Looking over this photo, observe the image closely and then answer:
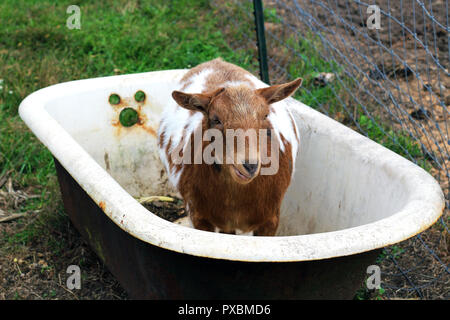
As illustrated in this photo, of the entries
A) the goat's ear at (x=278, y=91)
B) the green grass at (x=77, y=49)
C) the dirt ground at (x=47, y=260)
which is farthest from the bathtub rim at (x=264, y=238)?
the green grass at (x=77, y=49)

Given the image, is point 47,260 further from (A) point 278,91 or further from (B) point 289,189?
(A) point 278,91

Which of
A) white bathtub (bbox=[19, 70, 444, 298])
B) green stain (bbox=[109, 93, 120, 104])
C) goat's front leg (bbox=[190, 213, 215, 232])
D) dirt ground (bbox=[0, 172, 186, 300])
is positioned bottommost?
dirt ground (bbox=[0, 172, 186, 300])

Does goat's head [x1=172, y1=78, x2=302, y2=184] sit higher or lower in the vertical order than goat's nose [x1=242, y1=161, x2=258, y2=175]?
higher

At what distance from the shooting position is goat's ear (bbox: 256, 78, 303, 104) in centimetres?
251

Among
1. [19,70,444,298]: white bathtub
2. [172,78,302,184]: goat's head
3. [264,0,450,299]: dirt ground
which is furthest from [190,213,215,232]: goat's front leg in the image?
[264,0,450,299]: dirt ground

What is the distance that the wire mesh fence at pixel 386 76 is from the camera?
10.4 ft

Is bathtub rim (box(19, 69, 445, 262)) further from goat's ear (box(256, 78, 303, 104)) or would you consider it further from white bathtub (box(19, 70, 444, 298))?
goat's ear (box(256, 78, 303, 104))

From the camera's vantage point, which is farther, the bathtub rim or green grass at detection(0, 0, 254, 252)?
green grass at detection(0, 0, 254, 252)

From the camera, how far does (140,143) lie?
152 inches

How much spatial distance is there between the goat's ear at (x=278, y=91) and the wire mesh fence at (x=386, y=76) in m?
0.91

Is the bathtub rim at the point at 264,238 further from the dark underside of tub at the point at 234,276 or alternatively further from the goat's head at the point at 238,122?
the goat's head at the point at 238,122

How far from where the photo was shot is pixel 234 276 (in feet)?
6.94

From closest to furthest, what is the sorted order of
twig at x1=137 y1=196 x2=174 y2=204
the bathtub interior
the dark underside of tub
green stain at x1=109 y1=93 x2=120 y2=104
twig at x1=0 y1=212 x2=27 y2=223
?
the dark underside of tub
the bathtub interior
twig at x1=0 y1=212 x2=27 y2=223
green stain at x1=109 y1=93 x2=120 y2=104
twig at x1=137 y1=196 x2=174 y2=204
